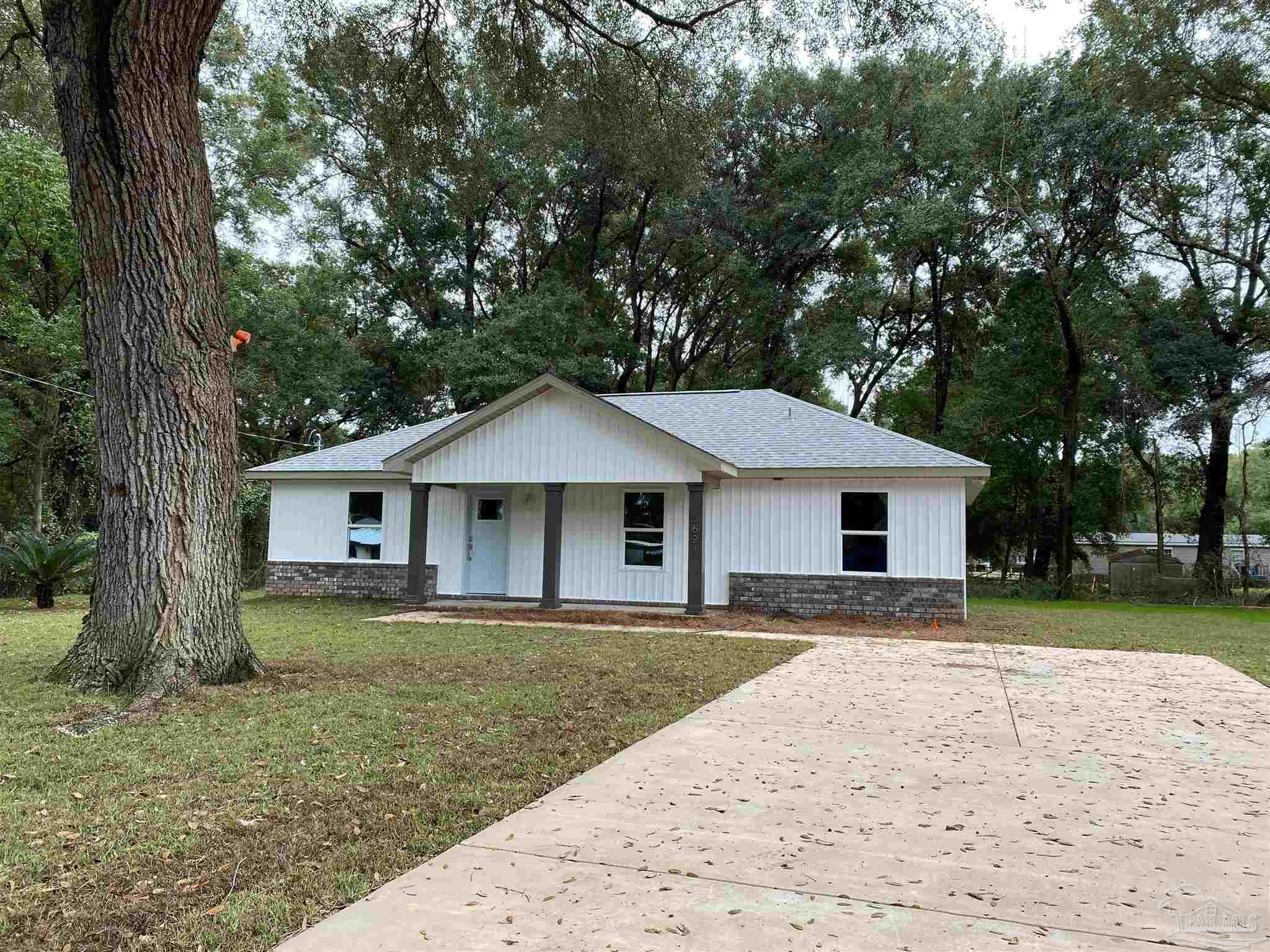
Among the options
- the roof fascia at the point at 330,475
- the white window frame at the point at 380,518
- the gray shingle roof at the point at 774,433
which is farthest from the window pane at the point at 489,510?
the gray shingle roof at the point at 774,433

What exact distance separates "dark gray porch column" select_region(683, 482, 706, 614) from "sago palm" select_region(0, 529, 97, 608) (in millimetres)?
9595

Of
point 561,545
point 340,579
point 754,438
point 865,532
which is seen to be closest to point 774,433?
point 754,438

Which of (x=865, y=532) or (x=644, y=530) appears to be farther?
(x=644, y=530)

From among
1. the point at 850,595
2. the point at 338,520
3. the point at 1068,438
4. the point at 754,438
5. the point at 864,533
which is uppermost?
the point at 1068,438

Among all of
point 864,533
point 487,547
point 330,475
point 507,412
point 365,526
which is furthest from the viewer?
point 365,526

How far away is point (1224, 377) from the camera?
855 inches

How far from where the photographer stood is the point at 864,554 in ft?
45.2

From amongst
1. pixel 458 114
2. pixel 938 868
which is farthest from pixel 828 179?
pixel 938 868

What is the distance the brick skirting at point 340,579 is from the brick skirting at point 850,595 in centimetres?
594

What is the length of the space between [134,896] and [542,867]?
1390mm

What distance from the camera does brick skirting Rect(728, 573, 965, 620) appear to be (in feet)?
43.7

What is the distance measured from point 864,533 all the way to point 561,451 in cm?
511

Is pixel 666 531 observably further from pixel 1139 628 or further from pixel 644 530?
pixel 1139 628

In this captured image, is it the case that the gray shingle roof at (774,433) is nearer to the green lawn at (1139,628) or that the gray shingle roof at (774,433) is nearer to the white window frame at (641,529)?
the white window frame at (641,529)
